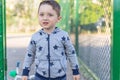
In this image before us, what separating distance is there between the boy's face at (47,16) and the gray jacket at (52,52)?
0.12 m

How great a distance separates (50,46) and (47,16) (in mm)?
293

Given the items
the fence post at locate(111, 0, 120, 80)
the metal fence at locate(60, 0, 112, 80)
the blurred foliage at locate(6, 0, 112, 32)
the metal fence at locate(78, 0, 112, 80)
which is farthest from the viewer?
the blurred foliage at locate(6, 0, 112, 32)

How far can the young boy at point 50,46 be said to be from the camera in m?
4.25

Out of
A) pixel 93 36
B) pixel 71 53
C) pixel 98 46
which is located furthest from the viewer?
pixel 93 36

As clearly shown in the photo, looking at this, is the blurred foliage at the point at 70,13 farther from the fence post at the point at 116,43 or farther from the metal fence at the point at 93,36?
the fence post at the point at 116,43

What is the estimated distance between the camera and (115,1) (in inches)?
172

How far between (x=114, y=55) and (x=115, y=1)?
21.6 inches

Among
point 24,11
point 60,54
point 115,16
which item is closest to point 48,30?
point 60,54

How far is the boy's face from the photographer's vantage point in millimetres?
4223

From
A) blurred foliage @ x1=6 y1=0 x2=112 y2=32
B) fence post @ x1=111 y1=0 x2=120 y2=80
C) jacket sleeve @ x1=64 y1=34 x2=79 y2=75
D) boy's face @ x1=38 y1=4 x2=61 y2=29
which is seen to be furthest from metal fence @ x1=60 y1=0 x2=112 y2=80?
boy's face @ x1=38 y1=4 x2=61 y2=29

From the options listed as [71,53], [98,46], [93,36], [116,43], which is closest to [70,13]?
[93,36]

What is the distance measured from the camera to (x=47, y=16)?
166 inches

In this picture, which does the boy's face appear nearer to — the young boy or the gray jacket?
the young boy

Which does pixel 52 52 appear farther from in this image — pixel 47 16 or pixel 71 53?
pixel 47 16
